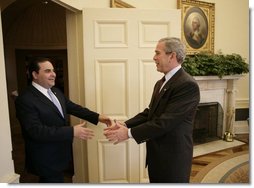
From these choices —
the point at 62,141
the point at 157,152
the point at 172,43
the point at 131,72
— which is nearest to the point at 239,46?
the point at 131,72

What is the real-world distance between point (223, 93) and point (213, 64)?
69 cm

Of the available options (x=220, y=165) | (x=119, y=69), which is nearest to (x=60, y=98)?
(x=119, y=69)

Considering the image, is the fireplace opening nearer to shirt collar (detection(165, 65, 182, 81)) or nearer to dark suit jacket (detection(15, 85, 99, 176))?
shirt collar (detection(165, 65, 182, 81))

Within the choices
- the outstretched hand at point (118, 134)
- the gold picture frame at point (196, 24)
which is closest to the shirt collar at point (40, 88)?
the outstretched hand at point (118, 134)

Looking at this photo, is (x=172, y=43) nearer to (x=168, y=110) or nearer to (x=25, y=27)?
(x=168, y=110)

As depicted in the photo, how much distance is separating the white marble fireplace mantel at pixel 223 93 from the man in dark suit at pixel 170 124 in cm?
232

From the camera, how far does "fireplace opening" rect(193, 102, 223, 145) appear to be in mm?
3860

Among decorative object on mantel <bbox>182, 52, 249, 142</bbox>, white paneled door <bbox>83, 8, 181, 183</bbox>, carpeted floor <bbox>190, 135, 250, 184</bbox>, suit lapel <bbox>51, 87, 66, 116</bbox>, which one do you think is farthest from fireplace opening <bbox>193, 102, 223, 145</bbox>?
suit lapel <bbox>51, 87, 66, 116</bbox>

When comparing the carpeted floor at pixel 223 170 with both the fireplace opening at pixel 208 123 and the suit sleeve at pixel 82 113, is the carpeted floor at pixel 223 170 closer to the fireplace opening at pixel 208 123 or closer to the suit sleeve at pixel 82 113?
the fireplace opening at pixel 208 123

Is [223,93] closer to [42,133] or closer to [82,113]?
[82,113]

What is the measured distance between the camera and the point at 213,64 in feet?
11.7

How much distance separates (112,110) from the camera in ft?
7.09

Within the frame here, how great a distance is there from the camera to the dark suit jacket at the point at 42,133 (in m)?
1.58

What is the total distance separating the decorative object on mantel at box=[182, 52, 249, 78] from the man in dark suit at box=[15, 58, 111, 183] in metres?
2.15
